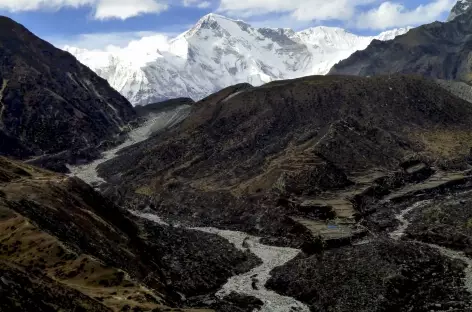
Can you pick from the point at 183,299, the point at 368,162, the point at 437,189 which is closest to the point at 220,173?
the point at 368,162

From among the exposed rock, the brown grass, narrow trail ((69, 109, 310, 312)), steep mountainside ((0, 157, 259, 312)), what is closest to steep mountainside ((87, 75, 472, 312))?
the exposed rock

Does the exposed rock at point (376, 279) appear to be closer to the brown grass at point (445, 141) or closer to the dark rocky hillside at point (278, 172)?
the dark rocky hillside at point (278, 172)

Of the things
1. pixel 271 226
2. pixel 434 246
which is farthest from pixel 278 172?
pixel 434 246

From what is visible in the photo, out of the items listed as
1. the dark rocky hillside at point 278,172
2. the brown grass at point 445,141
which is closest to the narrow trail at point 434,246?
the dark rocky hillside at point 278,172

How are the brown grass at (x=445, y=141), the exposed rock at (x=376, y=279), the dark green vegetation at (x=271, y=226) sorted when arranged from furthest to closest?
the brown grass at (x=445, y=141)
the exposed rock at (x=376, y=279)
the dark green vegetation at (x=271, y=226)

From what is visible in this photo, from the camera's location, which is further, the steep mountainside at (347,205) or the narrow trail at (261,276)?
the steep mountainside at (347,205)

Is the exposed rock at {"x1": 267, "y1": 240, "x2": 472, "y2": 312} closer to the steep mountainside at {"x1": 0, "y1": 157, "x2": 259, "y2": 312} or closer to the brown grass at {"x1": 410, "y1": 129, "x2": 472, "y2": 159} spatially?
the steep mountainside at {"x1": 0, "y1": 157, "x2": 259, "y2": 312}
